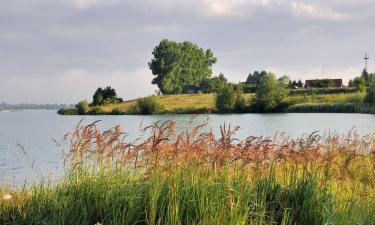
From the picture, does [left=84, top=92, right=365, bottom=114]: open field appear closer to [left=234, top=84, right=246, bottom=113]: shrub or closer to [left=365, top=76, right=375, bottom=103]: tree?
[left=234, top=84, right=246, bottom=113]: shrub

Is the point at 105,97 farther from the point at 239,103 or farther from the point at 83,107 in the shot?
the point at 239,103

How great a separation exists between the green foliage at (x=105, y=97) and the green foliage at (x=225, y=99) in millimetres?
33933

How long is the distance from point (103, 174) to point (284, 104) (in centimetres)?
7746

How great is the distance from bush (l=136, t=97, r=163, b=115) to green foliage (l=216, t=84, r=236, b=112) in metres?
11.7

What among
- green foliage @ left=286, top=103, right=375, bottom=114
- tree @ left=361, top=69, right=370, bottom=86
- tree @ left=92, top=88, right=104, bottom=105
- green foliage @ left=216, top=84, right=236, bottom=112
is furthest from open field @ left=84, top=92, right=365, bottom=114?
tree @ left=361, top=69, right=370, bottom=86

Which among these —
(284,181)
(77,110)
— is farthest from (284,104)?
(284,181)

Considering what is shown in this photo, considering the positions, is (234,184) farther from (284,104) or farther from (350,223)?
(284,104)

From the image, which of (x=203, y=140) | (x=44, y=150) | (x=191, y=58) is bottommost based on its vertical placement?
(x=44, y=150)

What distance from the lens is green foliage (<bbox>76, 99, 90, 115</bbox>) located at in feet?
327

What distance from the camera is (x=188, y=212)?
205 inches

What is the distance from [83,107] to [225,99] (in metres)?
33.9

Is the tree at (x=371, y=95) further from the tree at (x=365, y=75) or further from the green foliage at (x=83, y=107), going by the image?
the green foliage at (x=83, y=107)

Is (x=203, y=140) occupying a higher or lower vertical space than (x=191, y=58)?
lower

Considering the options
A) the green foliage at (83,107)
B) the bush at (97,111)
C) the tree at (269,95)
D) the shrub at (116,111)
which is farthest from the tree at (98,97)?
the tree at (269,95)
